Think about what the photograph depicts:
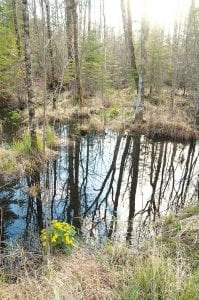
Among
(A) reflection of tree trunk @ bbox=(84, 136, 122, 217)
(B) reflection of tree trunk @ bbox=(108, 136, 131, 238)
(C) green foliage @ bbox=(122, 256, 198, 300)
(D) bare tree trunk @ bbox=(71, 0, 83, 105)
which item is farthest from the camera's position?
(D) bare tree trunk @ bbox=(71, 0, 83, 105)

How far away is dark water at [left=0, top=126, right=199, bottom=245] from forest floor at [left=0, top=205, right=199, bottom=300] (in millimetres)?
706

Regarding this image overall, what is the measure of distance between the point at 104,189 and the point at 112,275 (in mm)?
3591

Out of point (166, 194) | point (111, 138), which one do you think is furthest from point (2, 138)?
point (166, 194)

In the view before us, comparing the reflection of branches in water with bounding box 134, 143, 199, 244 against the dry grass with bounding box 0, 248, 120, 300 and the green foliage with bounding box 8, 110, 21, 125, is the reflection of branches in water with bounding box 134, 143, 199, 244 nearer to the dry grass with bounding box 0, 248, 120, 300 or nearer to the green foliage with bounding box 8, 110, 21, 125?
the dry grass with bounding box 0, 248, 120, 300

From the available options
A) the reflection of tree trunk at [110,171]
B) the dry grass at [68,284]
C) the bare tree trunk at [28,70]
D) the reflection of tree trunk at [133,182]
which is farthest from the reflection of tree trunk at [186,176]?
the bare tree trunk at [28,70]

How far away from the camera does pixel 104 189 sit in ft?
22.4

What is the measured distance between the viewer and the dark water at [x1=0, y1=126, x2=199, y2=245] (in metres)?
5.24

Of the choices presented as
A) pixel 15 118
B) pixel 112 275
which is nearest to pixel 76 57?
pixel 15 118

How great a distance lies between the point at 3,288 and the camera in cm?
317

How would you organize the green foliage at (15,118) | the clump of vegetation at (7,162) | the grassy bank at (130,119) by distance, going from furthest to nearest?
the green foliage at (15,118) < the grassy bank at (130,119) < the clump of vegetation at (7,162)

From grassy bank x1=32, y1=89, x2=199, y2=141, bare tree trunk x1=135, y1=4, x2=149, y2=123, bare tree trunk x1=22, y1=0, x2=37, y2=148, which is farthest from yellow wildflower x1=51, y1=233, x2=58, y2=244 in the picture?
bare tree trunk x1=135, y1=4, x2=149, y2=123

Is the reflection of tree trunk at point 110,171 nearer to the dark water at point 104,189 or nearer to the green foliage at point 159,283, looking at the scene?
the dark water at point 104,189

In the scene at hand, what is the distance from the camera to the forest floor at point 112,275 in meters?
2.90

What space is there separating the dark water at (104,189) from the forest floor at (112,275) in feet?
2.32
